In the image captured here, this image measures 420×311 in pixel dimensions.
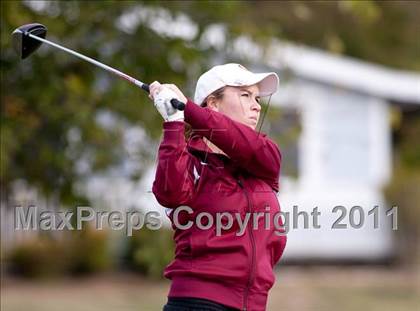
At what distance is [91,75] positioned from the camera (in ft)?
31.5

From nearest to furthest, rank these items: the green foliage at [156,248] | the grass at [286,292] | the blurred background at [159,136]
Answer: the blurred background at [159,136] < the green foliage at [156,248] < the grass at [286,292]

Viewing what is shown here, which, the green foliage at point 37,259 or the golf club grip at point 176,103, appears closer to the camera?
the golf club grip at point 176,103

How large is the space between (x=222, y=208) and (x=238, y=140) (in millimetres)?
301

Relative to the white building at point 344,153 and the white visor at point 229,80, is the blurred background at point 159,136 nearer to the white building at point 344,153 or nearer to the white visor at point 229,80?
the white building at point 344,153

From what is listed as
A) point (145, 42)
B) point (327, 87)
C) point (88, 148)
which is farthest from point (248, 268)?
point (327, 87)

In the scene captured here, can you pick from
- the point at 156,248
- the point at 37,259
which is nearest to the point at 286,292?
the point at 37,259

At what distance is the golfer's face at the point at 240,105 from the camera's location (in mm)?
4477

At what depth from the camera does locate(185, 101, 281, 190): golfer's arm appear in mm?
4156

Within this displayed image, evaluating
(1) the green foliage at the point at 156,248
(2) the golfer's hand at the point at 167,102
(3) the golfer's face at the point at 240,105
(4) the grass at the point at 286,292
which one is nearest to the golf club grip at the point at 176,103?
(2) the golfer's hand at the point at 167,102

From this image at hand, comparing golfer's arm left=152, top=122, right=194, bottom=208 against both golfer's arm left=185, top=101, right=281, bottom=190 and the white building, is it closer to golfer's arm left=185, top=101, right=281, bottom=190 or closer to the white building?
golfer's arm left=185, top=101, right=281, bottom=190

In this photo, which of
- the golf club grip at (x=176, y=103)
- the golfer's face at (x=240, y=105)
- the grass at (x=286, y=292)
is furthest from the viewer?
the grass at (x=286, y=292)

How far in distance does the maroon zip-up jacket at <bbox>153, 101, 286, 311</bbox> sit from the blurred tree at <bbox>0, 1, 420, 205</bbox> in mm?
4175

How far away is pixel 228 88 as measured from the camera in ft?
14.8

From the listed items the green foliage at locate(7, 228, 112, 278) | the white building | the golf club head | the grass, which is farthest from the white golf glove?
the white building
